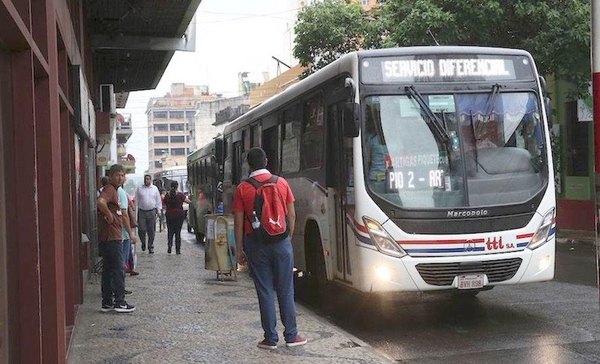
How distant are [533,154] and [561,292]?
289 cm

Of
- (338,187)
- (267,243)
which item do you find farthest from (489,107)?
(267,243)

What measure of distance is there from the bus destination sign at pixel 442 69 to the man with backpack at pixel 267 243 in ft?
6.80

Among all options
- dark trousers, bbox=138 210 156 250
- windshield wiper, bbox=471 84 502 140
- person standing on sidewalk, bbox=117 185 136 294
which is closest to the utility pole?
windshield wiper, bbox=471 84 502 140

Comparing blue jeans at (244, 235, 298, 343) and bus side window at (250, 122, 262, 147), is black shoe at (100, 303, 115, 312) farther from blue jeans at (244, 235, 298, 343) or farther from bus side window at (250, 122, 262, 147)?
bus side window at (250, 122, 262, 147)

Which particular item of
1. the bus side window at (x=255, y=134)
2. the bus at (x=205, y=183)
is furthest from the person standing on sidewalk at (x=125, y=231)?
the bus at (x=205, y=183)

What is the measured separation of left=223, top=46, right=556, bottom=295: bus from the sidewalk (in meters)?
1.14

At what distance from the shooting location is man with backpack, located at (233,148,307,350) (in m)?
6.99

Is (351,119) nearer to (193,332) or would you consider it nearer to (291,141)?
(193,332)

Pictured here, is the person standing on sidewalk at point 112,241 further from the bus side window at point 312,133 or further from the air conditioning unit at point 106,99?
the air conditioning unit at point 106,99

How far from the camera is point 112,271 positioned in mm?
9086

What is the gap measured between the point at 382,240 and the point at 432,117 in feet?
4.88

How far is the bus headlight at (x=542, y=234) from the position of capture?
27.1 feet

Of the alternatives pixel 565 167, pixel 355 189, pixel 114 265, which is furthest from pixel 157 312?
pixel 565 167

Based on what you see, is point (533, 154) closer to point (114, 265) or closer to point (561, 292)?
point (561, 292)
